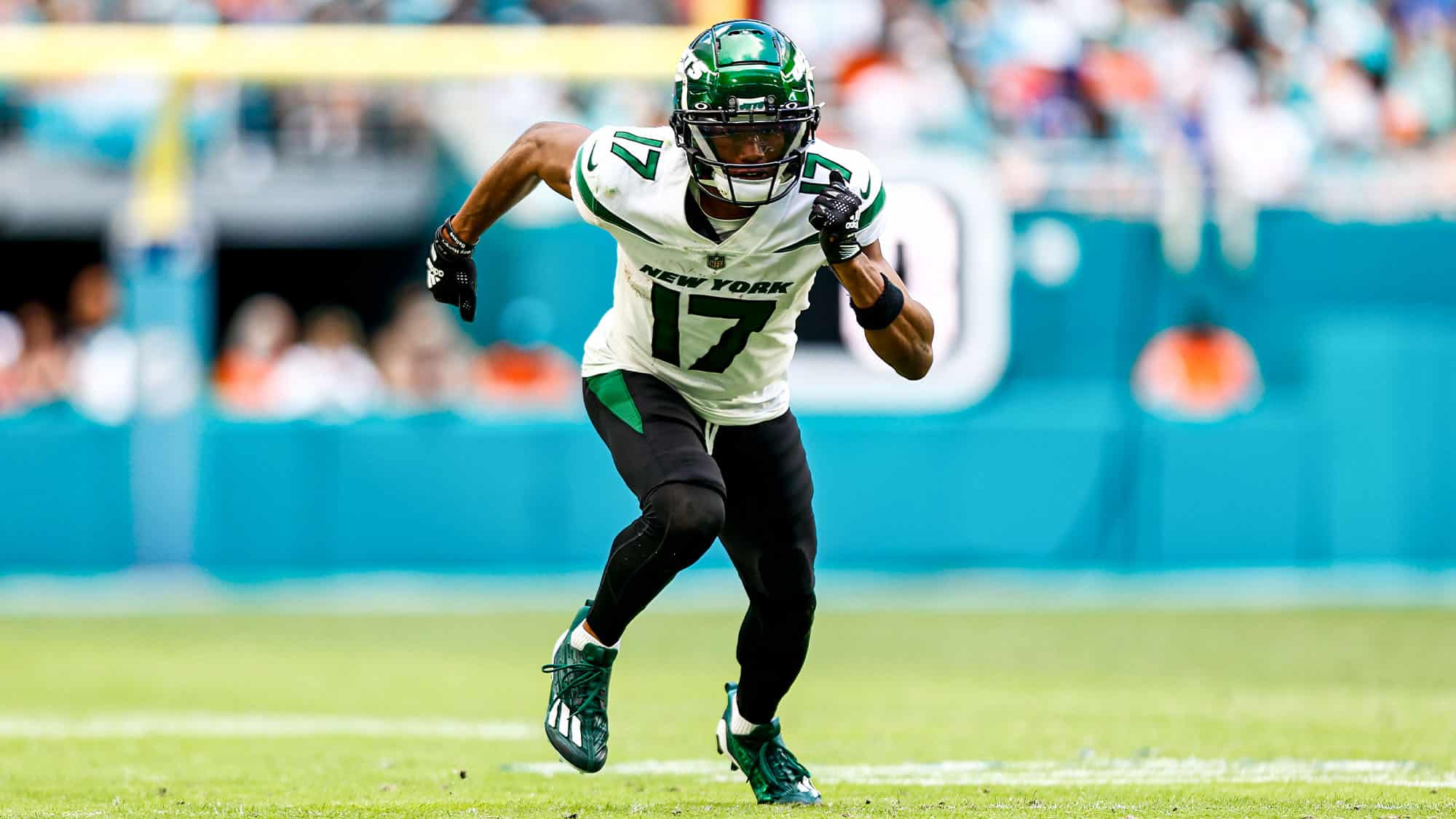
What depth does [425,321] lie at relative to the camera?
12.4 metres

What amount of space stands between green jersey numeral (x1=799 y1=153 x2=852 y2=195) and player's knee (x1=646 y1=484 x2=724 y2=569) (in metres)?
0.78

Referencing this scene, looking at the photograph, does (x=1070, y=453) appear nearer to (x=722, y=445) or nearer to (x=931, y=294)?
(x=931, y=294)

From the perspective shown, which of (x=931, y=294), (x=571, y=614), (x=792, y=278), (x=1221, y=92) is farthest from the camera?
(x=1221, y=92)

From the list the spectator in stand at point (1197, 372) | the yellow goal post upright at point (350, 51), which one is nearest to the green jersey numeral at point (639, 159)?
the yellow goal post upright at point (350, 51)

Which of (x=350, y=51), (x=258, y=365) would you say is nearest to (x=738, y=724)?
(x=350, y=51)

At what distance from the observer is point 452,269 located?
16.7ft

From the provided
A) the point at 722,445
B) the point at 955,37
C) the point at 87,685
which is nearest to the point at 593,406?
the point at 722,445

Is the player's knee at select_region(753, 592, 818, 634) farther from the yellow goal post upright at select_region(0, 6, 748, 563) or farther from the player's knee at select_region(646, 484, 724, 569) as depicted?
the yellow goal post upright at select_region(0, 6, 748, 563)

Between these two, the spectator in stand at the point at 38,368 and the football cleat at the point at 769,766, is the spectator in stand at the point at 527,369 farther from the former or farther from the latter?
the football cleat at the point at 769,766

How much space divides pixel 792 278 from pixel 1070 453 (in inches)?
309

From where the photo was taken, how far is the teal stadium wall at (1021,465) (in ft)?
39.2

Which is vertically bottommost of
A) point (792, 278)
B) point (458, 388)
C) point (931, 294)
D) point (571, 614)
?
point (571, 614)

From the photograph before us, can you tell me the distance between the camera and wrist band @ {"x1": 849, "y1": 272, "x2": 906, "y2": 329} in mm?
4508

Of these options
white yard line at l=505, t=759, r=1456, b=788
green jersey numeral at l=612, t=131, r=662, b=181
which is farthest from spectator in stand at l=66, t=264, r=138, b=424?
green jersey numeral at l=612, t=131, r=662, b=181
